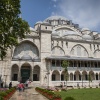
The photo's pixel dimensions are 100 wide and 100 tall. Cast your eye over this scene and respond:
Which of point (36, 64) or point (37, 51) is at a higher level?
point (37, 51)

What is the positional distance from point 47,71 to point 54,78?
3438mm

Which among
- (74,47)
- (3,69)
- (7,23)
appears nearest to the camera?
(7,23)

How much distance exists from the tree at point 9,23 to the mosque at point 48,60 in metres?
18.2

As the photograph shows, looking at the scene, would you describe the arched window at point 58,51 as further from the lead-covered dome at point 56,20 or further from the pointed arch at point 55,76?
the lead-covered dome at point 56,20

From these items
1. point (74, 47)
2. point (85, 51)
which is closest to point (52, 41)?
point (74, 47)

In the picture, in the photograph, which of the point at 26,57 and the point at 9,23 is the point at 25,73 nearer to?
the point at 26,57

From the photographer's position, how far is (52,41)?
144 ft

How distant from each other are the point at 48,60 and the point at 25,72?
6.03 metres

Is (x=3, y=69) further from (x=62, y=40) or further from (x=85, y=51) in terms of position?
(x=85, y=51)

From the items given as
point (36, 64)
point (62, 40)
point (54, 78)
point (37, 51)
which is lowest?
point (54, 78)

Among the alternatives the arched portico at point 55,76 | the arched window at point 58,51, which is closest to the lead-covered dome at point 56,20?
the arched window at point 58,51

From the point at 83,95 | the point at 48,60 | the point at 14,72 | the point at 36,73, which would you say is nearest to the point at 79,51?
the point at 48,60

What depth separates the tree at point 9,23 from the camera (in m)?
18.2

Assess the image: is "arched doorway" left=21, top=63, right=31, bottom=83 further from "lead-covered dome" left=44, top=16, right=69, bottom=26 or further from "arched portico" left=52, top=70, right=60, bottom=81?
"lead-covered dome" left=44, top=16, right=69, bottom=26
